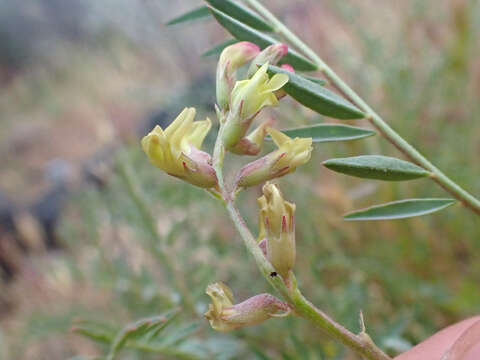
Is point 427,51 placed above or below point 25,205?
above

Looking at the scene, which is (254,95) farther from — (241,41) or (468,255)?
(468,255)

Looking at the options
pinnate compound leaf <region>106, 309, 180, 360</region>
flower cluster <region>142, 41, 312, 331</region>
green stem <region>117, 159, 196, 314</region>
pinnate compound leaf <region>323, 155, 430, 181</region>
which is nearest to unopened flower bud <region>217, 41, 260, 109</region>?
flower cluster <region>142, 41, 312, 331</region>

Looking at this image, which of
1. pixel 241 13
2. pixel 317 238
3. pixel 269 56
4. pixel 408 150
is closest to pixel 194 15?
pixel 241 13

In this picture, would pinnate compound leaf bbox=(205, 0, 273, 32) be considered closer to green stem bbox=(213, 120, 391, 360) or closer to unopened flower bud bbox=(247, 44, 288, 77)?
unopened flower bud bbox=(247, 44, 288, 77)

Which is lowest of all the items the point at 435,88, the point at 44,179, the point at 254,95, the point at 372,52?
the point at 44,179

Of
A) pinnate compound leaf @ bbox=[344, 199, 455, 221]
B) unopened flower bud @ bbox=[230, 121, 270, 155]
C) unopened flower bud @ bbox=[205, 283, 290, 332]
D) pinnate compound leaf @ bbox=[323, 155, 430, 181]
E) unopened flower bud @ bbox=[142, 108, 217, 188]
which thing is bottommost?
pinnate compound leaf @ bbox=[344, 199, 455, 221]

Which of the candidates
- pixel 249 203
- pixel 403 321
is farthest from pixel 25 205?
pixel 403 321
